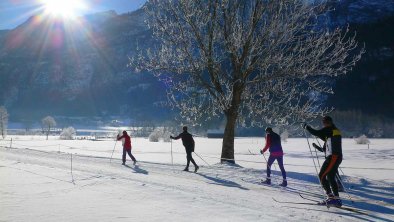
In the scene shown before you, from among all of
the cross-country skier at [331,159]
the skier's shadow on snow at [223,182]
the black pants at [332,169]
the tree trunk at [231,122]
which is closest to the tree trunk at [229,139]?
the tree trunk at [231,122]

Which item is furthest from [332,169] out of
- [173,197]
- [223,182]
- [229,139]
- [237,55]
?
[237,55]

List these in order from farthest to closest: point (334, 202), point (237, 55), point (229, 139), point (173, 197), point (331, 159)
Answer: point (229, 139) → point (237, 55) → point (173, 197) → point (331, 159) → point (334, 202)

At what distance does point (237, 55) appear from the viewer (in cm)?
2050

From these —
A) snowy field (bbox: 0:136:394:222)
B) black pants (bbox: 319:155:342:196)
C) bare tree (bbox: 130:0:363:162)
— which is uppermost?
bare tree (bbox: 130:0:363:162)

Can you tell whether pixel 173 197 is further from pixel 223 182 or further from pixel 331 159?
pixel 331 159

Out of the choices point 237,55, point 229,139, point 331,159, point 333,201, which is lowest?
point 333,201

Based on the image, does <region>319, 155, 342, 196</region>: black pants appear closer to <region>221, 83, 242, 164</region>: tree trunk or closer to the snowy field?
the snowy field

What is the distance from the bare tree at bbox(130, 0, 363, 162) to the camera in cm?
1966

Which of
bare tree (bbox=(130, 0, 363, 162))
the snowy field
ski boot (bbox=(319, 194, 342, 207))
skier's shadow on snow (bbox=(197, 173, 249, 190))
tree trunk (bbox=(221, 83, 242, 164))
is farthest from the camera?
tree trunk (bbox=(221, 83, 242, 164))

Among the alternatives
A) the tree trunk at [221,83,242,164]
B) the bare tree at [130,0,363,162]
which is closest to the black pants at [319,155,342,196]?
the bare tree at [130,0,363,162]

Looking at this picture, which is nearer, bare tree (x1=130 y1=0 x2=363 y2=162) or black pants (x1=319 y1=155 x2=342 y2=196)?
black pants (x1=319 y1=155 x2=342 y2=196)

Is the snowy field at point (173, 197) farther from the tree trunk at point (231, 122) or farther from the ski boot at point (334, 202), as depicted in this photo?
the tree trunk at point (231, 122)

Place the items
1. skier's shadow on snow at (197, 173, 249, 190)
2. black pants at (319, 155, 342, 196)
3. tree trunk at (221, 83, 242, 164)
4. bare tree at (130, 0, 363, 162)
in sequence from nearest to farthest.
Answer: black pants at (319, 155, 342, 196) → skier's shadow on snow at (197, 173, 249, 190) → bare tree at (130, 0, 363, 162) → tree trunk at (221, 83, 242, 164)

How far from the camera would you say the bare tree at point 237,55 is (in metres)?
19.7
